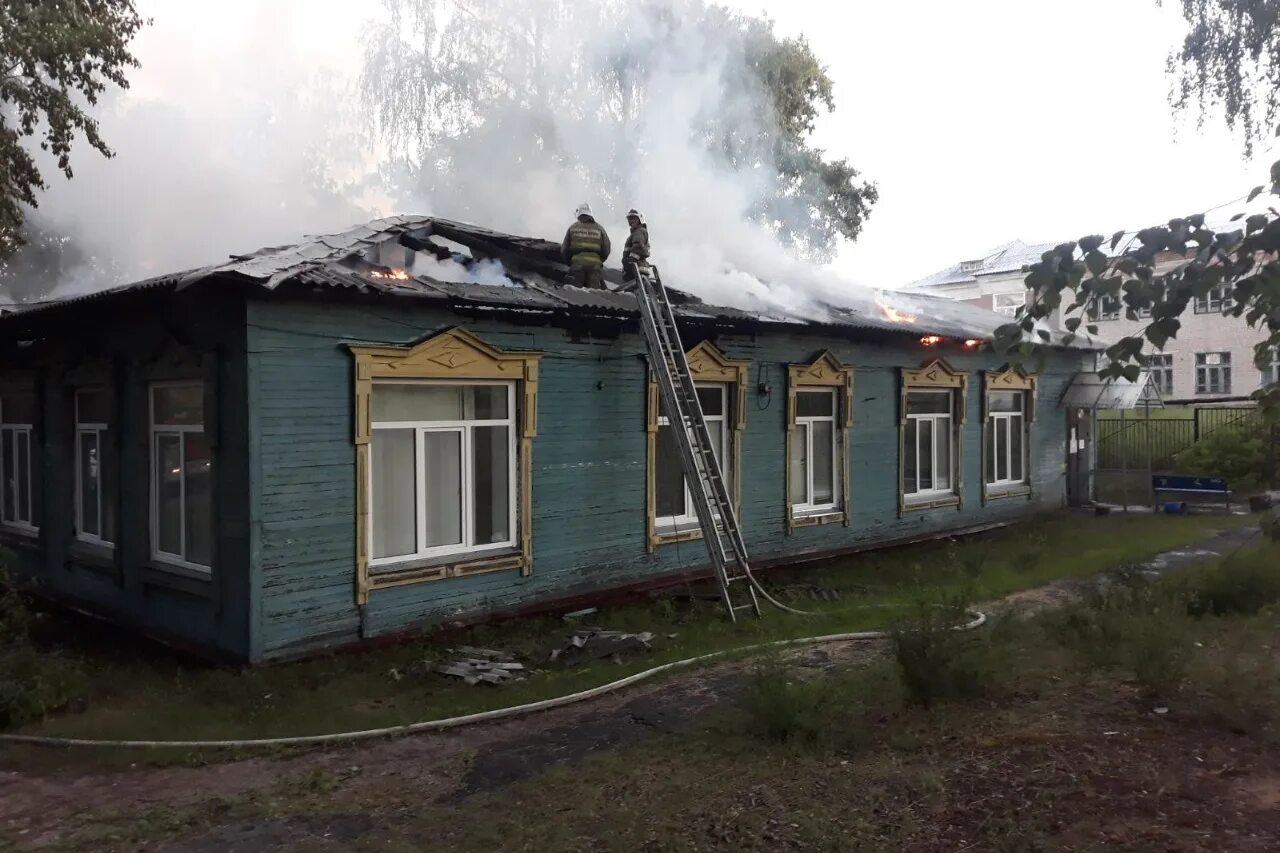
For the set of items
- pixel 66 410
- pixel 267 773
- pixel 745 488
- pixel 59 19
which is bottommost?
pixel 267 773

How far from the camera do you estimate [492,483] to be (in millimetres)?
8992

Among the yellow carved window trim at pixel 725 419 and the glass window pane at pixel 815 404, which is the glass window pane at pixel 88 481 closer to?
the yellow carved window trim at pixel 725 419

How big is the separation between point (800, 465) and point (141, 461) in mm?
7271

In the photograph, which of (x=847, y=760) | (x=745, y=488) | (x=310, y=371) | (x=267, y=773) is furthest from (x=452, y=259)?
(x=847, y=760)

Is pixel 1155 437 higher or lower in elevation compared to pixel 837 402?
lower

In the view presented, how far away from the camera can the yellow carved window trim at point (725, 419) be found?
1008cm

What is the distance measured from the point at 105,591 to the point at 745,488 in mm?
6678

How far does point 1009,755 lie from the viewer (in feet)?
16.5

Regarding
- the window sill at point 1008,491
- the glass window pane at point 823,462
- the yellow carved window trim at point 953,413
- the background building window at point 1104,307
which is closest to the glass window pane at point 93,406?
the glass window pane at point 823,462

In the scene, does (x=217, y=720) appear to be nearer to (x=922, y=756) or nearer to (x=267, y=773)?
(x=267, y=773)

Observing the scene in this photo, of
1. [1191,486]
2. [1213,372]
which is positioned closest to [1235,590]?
[1191,486]

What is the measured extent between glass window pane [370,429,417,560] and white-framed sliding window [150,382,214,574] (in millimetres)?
1290

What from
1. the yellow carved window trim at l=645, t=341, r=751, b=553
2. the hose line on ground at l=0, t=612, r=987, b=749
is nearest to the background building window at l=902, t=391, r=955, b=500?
the yellow carved window trim at l=645, t=341, r=751, b=553

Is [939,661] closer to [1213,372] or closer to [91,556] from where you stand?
[91,556]
